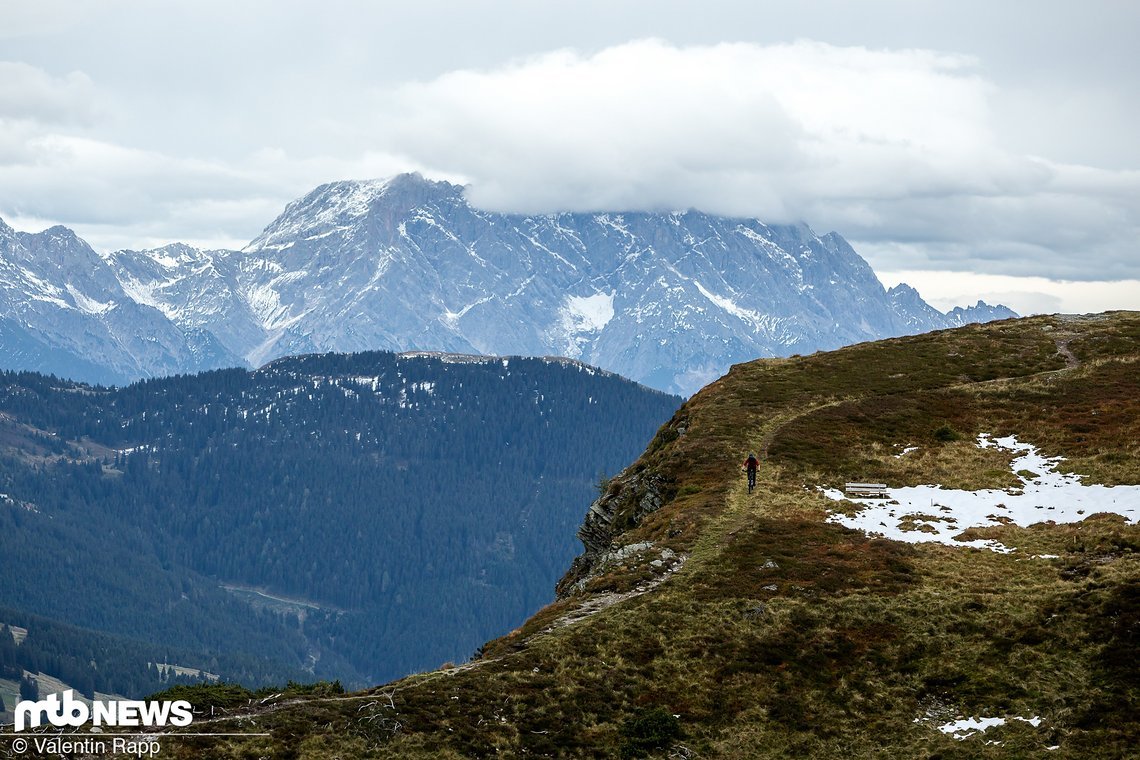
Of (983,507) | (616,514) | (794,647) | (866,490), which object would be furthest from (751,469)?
(794,647)

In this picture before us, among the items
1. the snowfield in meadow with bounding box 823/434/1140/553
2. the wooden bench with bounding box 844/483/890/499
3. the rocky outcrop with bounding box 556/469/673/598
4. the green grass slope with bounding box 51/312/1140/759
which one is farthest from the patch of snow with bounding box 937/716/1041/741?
the wooden bench with bounding box 844/483/890/499

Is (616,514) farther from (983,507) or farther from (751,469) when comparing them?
(983,507)

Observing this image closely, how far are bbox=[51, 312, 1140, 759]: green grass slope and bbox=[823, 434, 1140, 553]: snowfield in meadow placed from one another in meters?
Result: 1.22

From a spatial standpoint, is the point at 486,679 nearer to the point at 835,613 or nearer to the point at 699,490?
the point at 835,613

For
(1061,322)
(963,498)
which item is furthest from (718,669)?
(1061,322)

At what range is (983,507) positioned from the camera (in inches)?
2586

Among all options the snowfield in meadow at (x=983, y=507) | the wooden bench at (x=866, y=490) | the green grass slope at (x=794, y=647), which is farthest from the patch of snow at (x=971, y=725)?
the wooden bench at (x=866, y=490)

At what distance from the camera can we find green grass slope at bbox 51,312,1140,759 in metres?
41.6

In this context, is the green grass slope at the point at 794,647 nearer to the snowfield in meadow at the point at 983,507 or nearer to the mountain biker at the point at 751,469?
the mountain biker at the point at 751,469

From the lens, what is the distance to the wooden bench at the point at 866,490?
6838 centimetres

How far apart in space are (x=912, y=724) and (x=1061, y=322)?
8469cm

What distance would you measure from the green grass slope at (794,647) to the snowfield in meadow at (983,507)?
1.22m

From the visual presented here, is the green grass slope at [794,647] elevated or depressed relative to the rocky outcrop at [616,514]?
depressed

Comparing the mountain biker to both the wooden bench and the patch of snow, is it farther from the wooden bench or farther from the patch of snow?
the patch of snow
